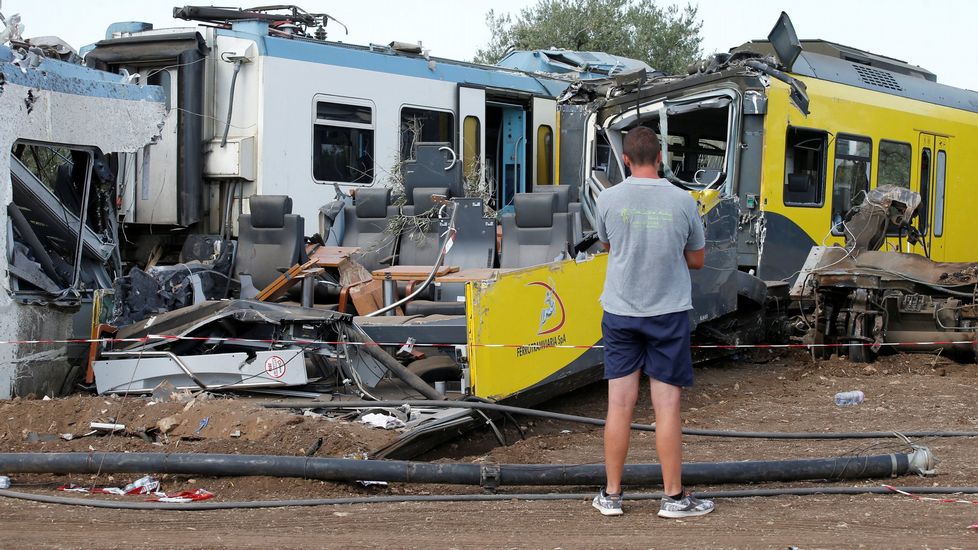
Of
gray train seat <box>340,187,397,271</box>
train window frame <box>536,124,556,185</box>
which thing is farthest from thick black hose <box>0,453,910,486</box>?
train window frame <box>536,124,556,185</box>

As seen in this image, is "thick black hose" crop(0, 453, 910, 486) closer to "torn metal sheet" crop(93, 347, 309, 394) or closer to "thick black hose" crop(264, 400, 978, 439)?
"thick black hose" crop(264, 400, 978, 439)

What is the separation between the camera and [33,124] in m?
8.03

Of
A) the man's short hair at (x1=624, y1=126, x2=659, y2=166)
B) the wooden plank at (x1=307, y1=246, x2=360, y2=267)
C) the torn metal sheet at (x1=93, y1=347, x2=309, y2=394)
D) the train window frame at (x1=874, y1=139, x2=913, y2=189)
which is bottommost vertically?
the torn metal sheet at (x1=93, y1=347, x2=309, y2=394)

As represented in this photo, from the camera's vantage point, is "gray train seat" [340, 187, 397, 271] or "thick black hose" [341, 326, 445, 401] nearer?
"thick black hose" [341, 326, 445, 401]

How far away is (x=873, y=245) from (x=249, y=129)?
7219mm

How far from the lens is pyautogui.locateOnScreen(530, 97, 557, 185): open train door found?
1630 cm

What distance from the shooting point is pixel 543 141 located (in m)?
16.5

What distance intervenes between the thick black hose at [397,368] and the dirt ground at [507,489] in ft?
1.51

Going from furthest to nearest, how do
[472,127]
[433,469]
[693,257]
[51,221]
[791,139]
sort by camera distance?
[472,127]
[791,139]
[51,221]
[433,469]
[693,257]

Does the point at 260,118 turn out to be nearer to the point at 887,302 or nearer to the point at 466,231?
the point at 466,231

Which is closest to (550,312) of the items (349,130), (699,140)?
(699,140)

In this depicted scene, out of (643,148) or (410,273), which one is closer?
(643,148)

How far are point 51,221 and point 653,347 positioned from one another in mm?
5277

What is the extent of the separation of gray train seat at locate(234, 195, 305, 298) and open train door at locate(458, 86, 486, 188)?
4174 mm
